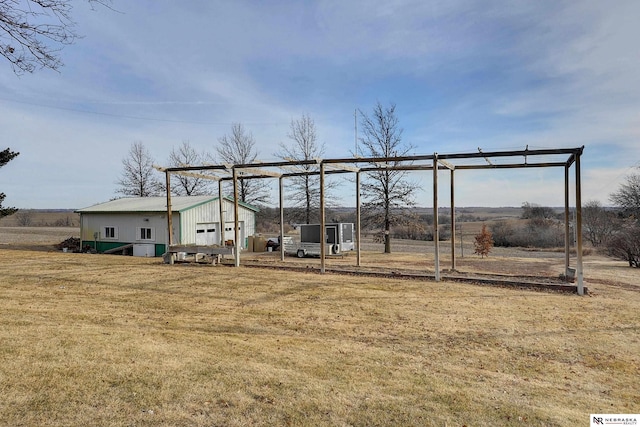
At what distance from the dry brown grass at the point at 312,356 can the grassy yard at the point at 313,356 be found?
0.08 ft

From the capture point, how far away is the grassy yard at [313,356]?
3662 mm

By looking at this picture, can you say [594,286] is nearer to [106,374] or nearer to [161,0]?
[106,374]

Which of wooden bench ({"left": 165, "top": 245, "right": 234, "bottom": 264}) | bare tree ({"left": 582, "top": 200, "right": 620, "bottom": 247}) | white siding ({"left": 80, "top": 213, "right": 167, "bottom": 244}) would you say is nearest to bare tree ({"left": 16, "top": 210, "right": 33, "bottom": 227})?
white siding ({"left": 80, "top": 213, "right": 167, "bottom": 244})

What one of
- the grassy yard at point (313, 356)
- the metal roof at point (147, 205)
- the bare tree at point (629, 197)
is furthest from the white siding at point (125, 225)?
the bare tree at point (629, 197)

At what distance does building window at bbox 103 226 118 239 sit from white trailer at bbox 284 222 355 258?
11875 mm

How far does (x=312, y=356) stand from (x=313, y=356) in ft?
0.04

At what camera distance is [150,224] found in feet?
81.3

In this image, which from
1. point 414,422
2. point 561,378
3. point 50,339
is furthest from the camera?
point 50,339

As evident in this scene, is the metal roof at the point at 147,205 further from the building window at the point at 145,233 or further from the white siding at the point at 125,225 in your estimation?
the building window at the point at 145,233

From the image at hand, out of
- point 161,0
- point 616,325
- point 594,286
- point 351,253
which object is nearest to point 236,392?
point 616,325

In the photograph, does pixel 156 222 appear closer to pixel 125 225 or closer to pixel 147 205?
pixel 125 225

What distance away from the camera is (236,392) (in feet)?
13.1

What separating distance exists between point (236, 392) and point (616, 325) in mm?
7170

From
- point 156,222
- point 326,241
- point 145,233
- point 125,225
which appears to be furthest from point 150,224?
point 326,241
